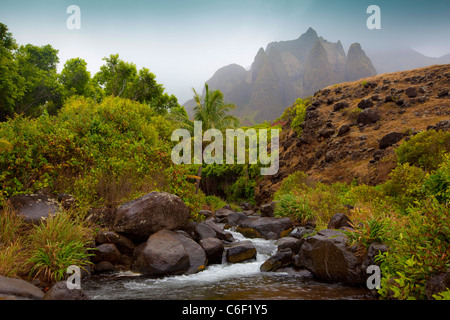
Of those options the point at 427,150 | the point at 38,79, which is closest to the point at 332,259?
the point at 427,150

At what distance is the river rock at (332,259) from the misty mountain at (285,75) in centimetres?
8669

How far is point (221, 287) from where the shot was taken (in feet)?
22.1

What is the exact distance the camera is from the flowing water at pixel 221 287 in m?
5.93

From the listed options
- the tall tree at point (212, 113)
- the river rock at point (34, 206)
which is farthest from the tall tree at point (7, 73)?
the river rock at point (34, 206)

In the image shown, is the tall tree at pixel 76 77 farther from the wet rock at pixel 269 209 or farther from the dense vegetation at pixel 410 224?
the dense vegetation at pixel 410 224

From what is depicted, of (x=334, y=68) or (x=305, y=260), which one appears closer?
(x=305, y=260)

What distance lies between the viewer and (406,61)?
70438 millimetres

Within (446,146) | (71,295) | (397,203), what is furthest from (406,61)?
(71,295)

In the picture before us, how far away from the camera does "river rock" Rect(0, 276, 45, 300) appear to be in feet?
14.6

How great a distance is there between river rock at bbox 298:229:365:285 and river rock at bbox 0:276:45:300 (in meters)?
5.98
